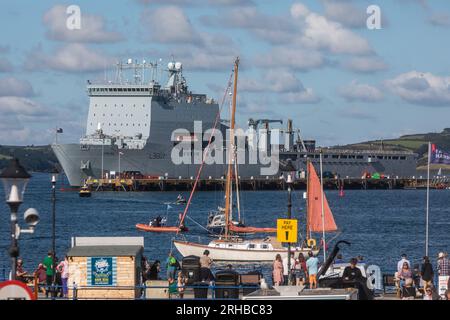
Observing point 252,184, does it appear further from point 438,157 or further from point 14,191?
point 14,191

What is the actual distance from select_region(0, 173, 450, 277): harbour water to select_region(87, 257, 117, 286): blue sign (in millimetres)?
13891

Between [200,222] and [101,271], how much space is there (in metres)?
55.1

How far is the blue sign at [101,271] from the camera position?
21.7 metres

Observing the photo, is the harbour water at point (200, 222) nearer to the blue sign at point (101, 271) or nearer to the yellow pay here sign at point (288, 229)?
the blue sign at point (101, 271)

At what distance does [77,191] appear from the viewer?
13050 cm

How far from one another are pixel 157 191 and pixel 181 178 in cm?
502

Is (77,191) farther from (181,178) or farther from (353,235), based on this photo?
(353,235)

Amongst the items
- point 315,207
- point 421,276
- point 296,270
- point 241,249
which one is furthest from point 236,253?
point 421,276

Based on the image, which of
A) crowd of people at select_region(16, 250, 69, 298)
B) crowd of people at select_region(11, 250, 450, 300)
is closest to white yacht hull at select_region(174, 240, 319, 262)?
crowd of people at select_region(11, 250, 450, 300)

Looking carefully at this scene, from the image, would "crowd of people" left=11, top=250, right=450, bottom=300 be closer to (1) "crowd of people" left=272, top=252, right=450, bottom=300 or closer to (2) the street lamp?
(1) "crowd of people" left=272, top=252, right=450, bottom=300

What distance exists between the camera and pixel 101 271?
2173 cm

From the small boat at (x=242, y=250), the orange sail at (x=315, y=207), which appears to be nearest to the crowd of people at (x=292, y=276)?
the orange sail at (x=315, y=207)

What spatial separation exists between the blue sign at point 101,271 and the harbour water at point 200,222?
45.6 feet

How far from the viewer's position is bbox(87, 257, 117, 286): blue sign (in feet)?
71.3
